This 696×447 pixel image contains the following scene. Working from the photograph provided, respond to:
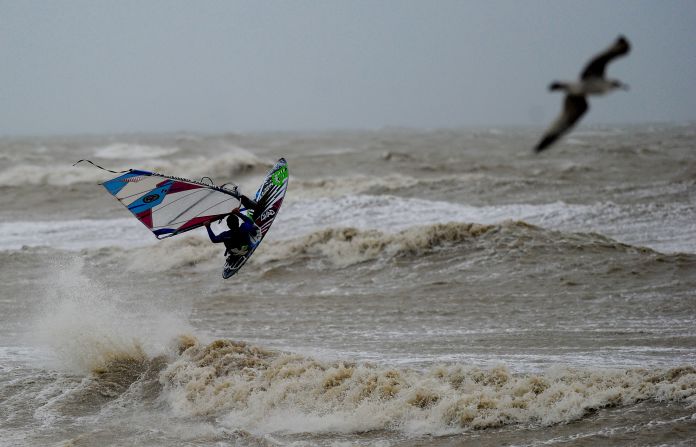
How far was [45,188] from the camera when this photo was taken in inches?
1190

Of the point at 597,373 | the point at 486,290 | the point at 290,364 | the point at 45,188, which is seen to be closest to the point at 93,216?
the point at 45,188

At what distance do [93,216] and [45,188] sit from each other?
27.1ft

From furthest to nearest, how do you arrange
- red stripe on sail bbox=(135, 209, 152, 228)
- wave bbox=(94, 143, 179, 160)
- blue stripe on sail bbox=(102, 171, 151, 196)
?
1. wave bbox=(94, 143, 179, 160)
2. red stripe on sail bbox=(135, 209, 152, 228)
3. blue stripe on sail bbox=(102, 171, 151, 196)

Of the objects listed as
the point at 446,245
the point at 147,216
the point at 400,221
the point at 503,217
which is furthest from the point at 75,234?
the point at 147,216

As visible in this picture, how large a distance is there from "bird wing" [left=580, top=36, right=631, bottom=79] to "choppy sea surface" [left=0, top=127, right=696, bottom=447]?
14.5ft

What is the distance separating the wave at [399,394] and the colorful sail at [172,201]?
73.4 inches

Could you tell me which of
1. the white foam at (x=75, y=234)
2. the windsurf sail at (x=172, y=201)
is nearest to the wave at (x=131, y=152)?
the white foam at (x=75, y=234)

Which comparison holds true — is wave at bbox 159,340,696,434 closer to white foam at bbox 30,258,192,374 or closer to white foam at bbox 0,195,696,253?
white foam at bbox 30,258,192,374

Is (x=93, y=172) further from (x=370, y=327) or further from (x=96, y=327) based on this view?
(x=370, y=327)

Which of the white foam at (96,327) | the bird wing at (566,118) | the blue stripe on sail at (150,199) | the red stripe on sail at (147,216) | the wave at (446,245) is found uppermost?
the bird wing at (566,118)

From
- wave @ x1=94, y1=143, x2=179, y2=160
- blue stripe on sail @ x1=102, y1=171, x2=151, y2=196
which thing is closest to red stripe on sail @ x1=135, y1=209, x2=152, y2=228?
blue stripe on sail @ x1=102, y1=171, x2=151, y2=196

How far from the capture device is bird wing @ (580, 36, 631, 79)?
11.9 ft

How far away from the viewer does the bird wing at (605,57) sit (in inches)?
142

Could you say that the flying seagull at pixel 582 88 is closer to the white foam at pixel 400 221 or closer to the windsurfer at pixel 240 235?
the windsurfer at pixel 240 235
